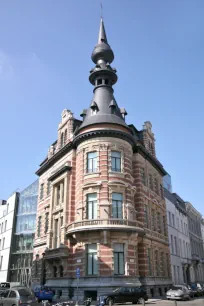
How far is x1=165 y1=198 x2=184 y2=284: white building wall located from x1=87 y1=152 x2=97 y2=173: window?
18.0m

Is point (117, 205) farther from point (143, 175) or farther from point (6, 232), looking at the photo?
point (6, 232)

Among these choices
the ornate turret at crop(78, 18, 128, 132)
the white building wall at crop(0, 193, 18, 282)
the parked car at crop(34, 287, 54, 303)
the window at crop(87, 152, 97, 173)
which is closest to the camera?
the parked car at crop(34, 287, 54, 303)

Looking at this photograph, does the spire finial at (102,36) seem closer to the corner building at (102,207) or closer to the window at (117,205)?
the corner building at (102,207)

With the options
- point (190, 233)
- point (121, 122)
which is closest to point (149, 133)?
point (121, 122)

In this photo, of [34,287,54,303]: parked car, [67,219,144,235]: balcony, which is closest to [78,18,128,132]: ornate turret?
[67,219,144,235]: balcony

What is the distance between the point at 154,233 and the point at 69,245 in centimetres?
1024

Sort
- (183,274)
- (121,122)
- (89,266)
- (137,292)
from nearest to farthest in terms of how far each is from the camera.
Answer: (137,292)
(89,266)
(121,122)
(183,274)

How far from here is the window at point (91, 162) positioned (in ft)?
95.1

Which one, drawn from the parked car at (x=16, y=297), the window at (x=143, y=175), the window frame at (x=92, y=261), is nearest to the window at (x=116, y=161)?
the window at (x=143, y=175)

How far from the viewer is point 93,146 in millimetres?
29438

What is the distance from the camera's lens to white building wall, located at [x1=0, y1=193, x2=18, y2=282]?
55.2 metres

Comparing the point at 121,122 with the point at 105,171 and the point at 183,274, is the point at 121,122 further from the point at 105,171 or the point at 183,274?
the point at 183,274

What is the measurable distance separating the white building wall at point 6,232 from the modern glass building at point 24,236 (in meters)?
1.05

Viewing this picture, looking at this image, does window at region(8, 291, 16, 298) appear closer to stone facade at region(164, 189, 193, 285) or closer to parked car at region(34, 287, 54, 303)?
parked car at region(34, 287, 54, 303)
